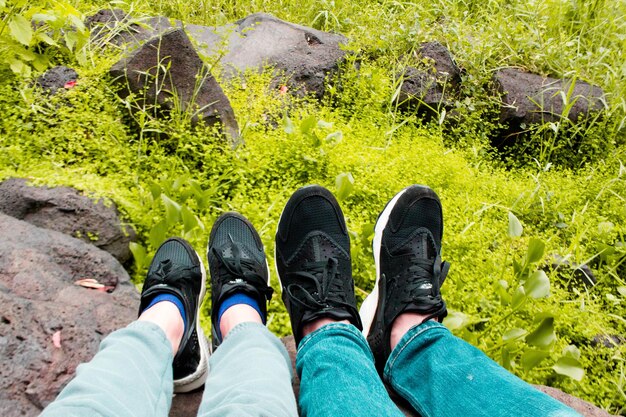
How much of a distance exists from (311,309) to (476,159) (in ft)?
6.23

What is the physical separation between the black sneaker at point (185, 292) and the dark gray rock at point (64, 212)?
24 cm

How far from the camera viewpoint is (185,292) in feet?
5.58


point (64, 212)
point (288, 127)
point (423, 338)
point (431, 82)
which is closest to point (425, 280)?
point (423, 338)

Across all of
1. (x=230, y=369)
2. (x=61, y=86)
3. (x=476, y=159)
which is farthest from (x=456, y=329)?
(x=61, y=86)

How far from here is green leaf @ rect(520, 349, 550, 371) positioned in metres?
1.70

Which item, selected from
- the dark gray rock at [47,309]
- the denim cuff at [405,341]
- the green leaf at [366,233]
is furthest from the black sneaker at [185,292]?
the green leaf at [366,233]

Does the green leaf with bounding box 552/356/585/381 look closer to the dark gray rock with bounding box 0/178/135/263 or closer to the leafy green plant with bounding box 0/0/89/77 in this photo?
the dark gray rock with bounding box 0/178/135/263

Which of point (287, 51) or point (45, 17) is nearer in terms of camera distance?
point (45, 17)

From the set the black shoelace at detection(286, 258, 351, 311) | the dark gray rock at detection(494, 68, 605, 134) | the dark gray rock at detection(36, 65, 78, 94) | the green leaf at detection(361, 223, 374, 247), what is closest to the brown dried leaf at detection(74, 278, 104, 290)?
the black shoelace at detection(286, 258, 351, 311)

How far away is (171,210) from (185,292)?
0.39 meters

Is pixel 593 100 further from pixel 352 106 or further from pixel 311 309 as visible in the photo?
pixel 311 309

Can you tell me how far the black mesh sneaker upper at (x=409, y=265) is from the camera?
171 cm

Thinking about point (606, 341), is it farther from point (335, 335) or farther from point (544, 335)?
point (335, 335)

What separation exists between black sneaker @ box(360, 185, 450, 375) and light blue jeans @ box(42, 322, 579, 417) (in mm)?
180
